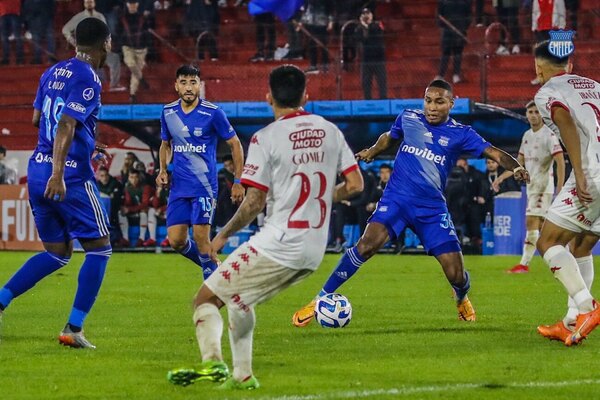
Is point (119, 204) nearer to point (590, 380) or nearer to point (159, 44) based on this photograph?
point (159, 44)

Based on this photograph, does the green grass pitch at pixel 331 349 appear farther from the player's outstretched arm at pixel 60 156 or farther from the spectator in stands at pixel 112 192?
the spectator in stands at pixel 112 192

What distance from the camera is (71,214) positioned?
977 centimetres

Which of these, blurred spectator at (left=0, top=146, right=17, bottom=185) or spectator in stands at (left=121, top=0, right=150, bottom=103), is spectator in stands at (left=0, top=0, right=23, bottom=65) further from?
blurred spectator at (left=0, top=146, right=17, bottom=185)

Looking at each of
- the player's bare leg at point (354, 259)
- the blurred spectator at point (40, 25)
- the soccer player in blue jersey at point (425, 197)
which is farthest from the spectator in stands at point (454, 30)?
the player's bare leg at point (354, 259)

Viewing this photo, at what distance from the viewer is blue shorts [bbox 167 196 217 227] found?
13.3m

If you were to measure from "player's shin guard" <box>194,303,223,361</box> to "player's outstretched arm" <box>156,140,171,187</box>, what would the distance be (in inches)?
230

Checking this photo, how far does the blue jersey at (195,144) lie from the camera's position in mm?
13391

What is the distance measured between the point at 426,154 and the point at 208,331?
4600mm

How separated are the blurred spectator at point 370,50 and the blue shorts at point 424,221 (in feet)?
46.8

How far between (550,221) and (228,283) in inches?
142

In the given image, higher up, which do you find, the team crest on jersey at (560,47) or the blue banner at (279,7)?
the team crest on jersey at (560,47)

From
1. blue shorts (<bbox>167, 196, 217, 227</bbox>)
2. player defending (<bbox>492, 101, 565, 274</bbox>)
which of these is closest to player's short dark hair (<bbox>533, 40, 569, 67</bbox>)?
blue shorts (<bbox>167, 196, 217, 227</bbox>)

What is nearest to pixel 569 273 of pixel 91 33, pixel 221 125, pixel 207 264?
pixel 91 33

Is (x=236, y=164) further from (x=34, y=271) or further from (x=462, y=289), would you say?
(x=34, y=271)
